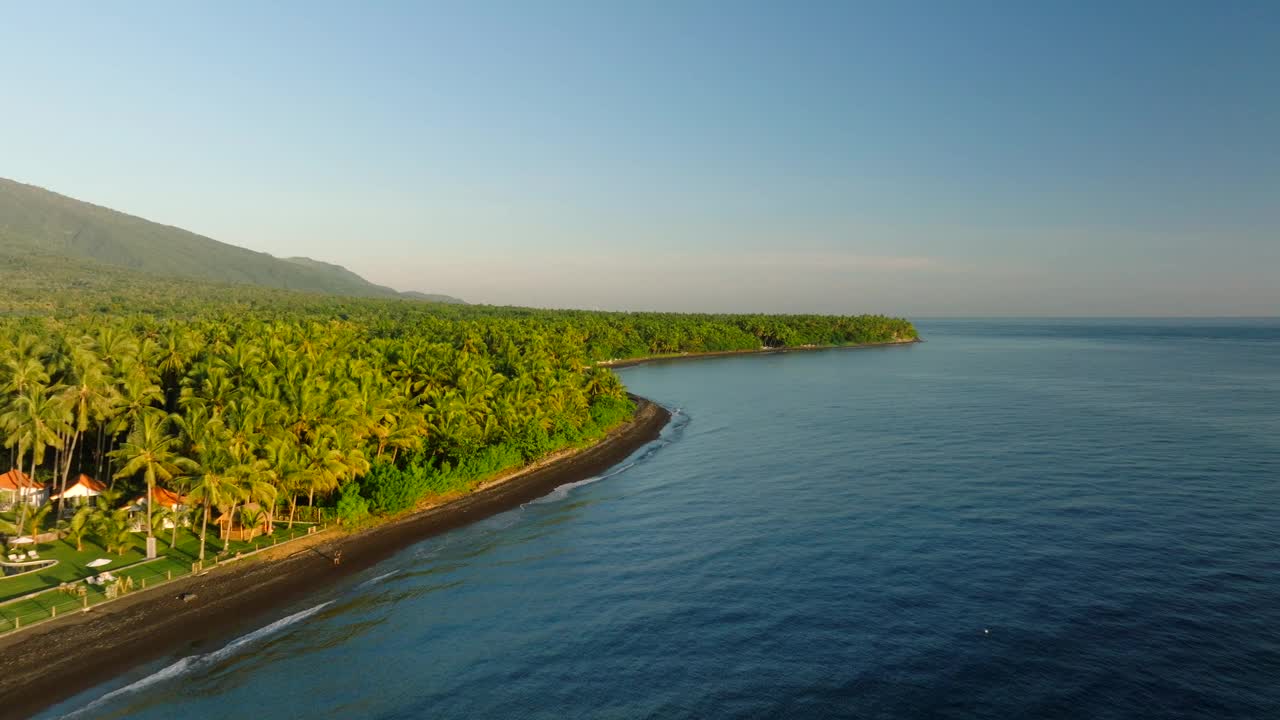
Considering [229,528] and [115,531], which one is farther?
[229,528]

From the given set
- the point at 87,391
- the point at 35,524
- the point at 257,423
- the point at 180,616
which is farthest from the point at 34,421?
the point at 180,616

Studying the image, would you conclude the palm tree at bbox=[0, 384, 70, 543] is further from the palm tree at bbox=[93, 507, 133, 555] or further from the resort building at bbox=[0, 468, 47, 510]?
the resort building at bbox=[0, 468, 47, 510]

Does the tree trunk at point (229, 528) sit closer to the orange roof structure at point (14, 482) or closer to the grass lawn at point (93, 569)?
the grass lawn at point (93, 569)

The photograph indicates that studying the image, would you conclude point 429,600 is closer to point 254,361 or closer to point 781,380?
point 254,361

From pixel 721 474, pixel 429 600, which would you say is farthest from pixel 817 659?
pixel 721 474

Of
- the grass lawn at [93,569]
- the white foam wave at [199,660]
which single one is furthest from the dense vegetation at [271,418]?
the white foam wave at [199,660]

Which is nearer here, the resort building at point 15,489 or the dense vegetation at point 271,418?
the dense vegetation at point 271,418

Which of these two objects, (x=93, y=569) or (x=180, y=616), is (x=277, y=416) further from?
(x=180, y=616)
